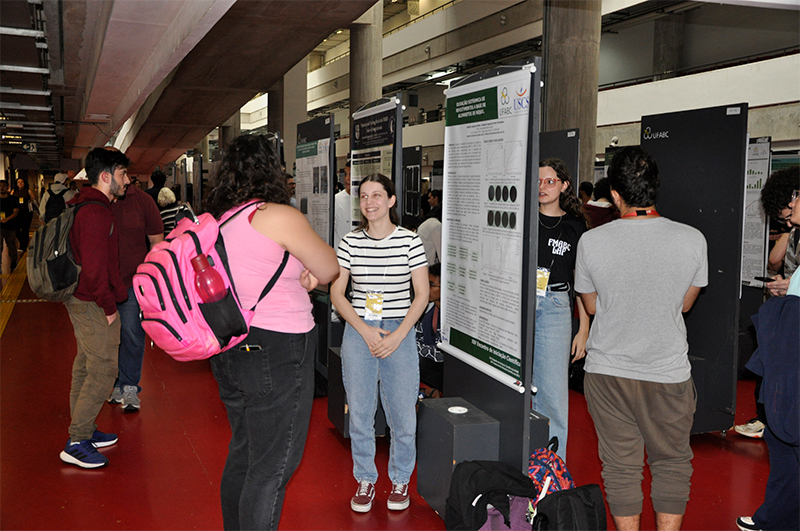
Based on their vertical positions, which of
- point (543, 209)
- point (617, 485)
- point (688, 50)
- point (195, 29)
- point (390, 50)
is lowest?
point (617, 485)

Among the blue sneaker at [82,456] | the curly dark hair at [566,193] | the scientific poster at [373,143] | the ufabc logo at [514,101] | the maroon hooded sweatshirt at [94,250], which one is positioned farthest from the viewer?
the scientific poster at [373,143]

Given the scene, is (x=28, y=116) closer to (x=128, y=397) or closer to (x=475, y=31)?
(x=128, y=397)

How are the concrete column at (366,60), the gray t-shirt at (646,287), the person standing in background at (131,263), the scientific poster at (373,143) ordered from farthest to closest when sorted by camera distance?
the concrete column at (366,60) < the person standing in background at (131,263) < the scientific poster at (373,143) < the gray t-shirt at (646,287)

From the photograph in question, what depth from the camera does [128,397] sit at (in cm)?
435

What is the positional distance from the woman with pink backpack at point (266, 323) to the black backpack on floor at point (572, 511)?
93 cm

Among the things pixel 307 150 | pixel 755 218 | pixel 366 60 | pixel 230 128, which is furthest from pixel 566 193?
pixel 230 128

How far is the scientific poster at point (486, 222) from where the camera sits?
2.39 metres

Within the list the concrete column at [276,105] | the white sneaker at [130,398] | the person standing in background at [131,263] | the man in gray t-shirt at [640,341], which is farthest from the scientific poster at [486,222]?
the concrete column at [276,105]

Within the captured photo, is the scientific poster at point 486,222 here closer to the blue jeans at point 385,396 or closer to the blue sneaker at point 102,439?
the blue jeans at point 385,396

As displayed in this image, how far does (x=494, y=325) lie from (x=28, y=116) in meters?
11.9

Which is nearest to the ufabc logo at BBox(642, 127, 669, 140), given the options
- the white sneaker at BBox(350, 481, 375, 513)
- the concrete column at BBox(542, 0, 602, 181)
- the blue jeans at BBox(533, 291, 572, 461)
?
the blue jeans at BBox(533, 291, 572, 461)

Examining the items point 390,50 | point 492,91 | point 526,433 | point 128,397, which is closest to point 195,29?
point 128,397

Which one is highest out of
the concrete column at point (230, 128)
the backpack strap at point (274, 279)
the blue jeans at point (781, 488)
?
the concrete column at point (230, 128)

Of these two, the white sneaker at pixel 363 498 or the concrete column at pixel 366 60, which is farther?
the concrete column at pixel 366 60
